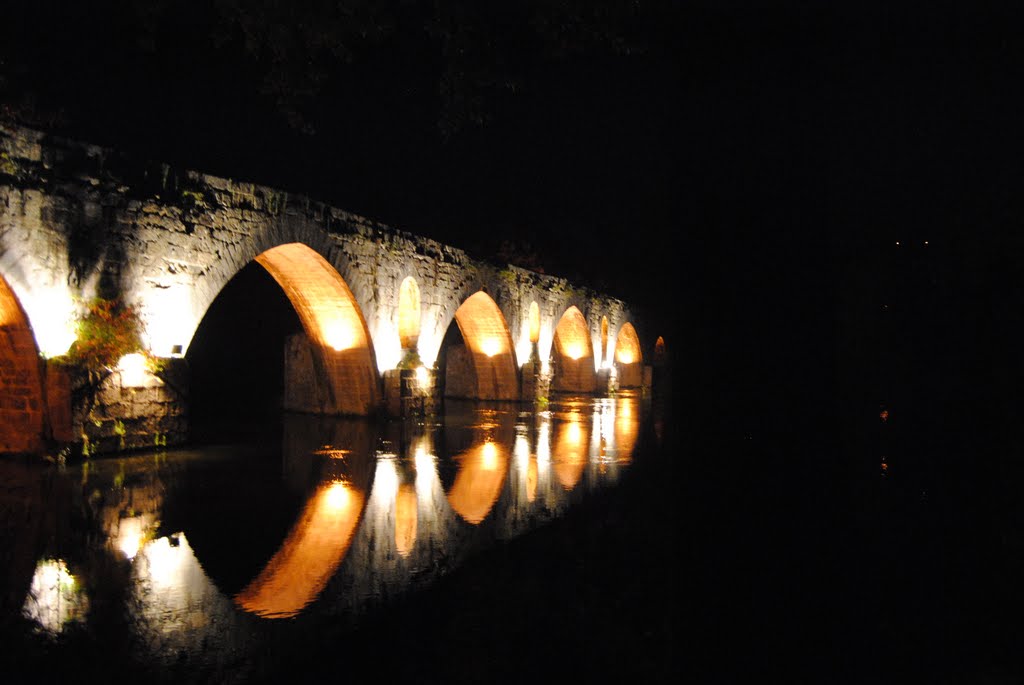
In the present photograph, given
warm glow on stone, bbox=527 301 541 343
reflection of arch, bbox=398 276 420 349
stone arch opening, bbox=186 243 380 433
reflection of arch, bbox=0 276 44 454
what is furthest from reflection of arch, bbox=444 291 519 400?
reflection of arch, bbox=0 276 44 454

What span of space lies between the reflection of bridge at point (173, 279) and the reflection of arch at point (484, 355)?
1.43m

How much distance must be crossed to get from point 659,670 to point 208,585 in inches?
84.9

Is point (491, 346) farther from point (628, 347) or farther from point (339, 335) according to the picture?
Result: point (628, 347)

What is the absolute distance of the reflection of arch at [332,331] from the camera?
441 inches

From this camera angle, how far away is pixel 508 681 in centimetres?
254

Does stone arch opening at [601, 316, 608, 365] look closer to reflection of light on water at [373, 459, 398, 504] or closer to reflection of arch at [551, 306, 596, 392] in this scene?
reflection of arch at [551, 306, 596, 392]

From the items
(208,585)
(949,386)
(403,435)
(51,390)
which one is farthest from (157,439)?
(949,386)

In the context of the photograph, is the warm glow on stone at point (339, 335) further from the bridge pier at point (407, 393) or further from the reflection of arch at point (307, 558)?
the reflection of arch at point (307, 558)

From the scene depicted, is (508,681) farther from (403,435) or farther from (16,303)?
(403,435)

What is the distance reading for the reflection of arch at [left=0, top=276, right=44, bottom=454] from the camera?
7062 millimetres

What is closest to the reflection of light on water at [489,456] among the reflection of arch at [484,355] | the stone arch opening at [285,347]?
the stone arch opening at [285,347]

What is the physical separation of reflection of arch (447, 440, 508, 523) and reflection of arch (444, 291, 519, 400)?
324 inches

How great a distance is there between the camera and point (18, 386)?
727 centimetres

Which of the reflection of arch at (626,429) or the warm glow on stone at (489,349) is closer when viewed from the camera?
the reflection of arch at (626,429)
